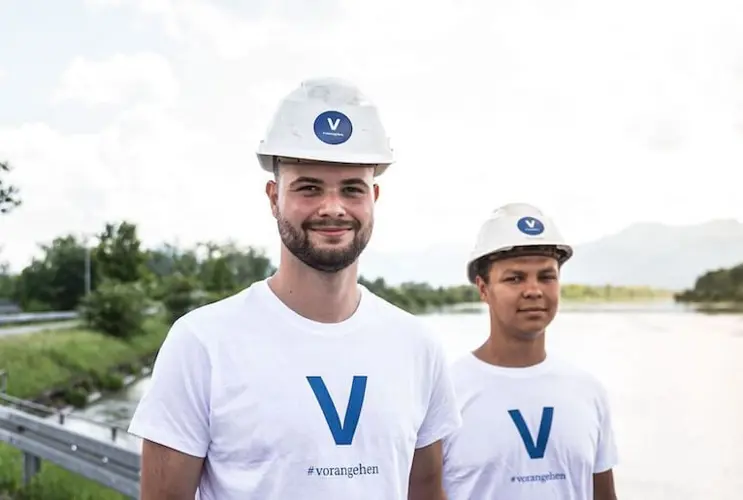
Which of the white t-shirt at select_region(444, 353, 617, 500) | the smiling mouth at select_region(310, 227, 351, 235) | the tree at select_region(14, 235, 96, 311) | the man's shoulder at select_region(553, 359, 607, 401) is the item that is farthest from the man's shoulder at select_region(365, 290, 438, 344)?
the tree at select_region(14, 235, 96, 311)

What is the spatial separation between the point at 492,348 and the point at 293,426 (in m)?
1.10

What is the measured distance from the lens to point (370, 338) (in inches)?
72.5

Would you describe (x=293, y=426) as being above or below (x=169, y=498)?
above

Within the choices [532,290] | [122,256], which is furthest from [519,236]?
[122,256]

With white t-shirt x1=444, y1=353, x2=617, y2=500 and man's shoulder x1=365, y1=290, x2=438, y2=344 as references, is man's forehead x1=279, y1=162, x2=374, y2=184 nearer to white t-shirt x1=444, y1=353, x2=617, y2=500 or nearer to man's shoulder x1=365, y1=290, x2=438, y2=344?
man's shoulder x1=365, y1=290, x2=438, y2=344

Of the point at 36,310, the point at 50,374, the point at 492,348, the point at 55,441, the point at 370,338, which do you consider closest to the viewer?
the point at 370,338

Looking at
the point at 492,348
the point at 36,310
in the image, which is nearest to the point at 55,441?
the point at 492,348

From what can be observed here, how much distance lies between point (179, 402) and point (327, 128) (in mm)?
640

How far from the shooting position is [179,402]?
1.67 m

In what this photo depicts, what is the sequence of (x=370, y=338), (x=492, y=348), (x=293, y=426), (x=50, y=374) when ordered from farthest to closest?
(x=50, y=374) → (x=492, y=348) → (x=370, y=338) → (x=293, y=426)

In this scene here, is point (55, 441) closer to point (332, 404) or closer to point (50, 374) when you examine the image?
point (332, 404)

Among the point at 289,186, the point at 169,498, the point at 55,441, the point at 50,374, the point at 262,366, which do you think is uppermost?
the point at 289,186

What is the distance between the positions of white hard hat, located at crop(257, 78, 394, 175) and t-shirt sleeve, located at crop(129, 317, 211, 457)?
1.49 ft

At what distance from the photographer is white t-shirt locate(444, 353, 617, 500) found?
7.94 feet
